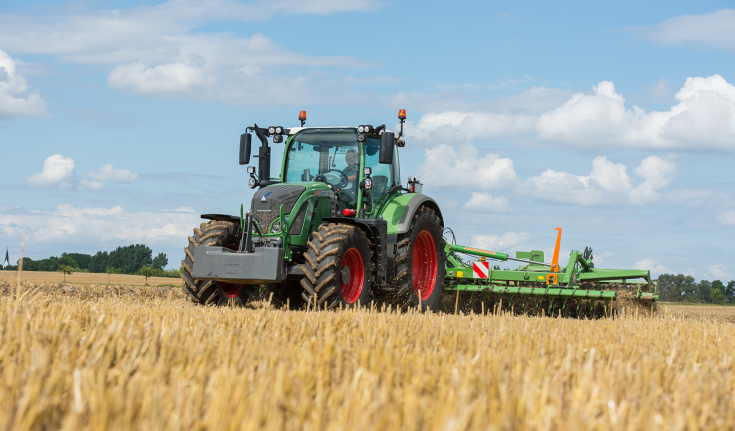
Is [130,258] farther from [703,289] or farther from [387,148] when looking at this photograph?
[387,148]

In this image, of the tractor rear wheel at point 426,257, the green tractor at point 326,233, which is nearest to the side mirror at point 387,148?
the green tractor at point 326,233

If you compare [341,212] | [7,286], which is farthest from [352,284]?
[7,286]

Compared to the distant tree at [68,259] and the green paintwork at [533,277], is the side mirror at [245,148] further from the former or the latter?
the distant tree at [68,259]

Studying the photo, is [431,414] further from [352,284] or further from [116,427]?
[352,284]

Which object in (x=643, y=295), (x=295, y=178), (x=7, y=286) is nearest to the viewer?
(x=295, y=178)

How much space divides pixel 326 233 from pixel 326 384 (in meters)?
4.92

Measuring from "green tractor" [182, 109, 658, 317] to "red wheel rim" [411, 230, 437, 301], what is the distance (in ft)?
0.06

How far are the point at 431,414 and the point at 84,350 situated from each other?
1629mm

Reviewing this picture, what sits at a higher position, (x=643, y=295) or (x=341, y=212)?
(x=341, y=212)

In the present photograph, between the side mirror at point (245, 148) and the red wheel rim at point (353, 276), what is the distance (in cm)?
227

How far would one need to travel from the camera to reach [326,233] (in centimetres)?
740

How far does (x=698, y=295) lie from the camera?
74625 millimetres

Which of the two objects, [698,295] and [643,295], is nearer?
[643,295]

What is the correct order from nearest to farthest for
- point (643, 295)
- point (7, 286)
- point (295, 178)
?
1. point (295, 178)
2. point (643, 295)
3. point (7, 286)
